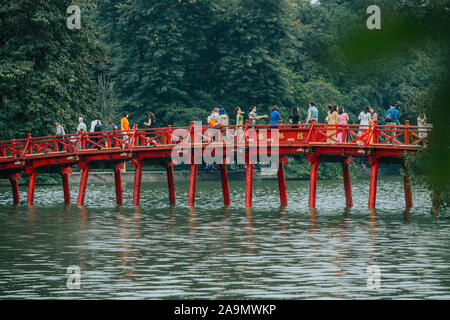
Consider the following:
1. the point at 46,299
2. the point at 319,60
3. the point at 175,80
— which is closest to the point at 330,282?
the point at 46,299

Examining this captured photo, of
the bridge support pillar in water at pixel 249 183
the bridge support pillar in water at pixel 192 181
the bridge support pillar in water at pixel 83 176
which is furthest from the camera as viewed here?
the bridge support pillar in water at pixel 83 176

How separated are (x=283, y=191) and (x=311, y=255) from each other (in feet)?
62.7

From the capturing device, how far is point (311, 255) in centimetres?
2289

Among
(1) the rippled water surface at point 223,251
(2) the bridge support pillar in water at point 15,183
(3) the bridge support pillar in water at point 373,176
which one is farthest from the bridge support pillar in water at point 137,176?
(3) the bridge support pillar in water at point 373,176

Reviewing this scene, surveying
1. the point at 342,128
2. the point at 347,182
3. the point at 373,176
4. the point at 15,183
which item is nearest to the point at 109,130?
the point at 15,183

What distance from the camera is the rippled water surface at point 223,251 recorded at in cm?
1689

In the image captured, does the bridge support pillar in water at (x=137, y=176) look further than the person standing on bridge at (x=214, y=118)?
No

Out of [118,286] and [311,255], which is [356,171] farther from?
[118,286]

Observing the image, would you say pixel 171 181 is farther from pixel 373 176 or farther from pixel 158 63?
pixel 158 63

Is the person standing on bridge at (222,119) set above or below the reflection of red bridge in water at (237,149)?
above

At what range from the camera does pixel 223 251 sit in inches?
942

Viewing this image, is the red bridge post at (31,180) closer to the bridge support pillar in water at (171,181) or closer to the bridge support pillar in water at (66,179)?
the bridge support pillar in water at (66,179)

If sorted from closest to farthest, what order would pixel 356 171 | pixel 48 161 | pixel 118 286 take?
pixel 118 286 → pixel 48 161 → pixel 356 171

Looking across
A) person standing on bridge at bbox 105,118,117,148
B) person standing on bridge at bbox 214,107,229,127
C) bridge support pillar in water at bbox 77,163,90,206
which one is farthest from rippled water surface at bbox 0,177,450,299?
person standing on bridge at bbox 214,107,229,127
